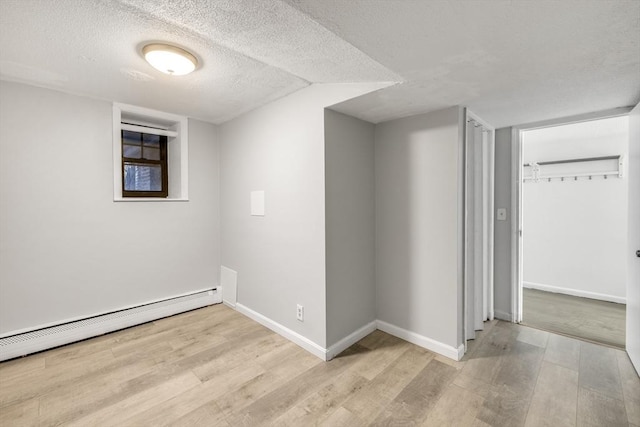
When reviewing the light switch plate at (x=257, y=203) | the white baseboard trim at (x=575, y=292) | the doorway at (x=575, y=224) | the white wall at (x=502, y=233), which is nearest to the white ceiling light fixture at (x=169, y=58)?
the light switch plate at (x=257, y=203)

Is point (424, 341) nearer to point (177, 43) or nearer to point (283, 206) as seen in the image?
point (283, 206)

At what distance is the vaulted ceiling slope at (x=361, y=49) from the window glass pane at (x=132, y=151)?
0.67 meters

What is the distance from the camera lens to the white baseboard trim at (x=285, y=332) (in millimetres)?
2335

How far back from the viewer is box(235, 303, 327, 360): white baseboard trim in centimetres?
234

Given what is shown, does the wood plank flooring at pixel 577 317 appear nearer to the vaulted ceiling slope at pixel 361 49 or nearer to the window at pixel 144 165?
the vaulted ceiling slope at pixel 361 49

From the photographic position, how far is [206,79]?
2.28m

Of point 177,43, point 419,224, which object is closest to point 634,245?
point 419,224

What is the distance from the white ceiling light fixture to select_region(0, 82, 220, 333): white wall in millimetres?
1388

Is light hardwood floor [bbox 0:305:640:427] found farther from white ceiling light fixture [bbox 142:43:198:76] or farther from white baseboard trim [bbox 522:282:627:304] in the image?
white ceiling light fixture [bbox 142:43:198:76]

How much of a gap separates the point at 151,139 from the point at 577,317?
5.42 metres

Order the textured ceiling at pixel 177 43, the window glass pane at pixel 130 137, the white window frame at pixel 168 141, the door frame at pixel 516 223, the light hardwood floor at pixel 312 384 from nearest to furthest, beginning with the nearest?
the textured ceiling at pixel 177 43, the light hardwood floor at pixel 312 384, the white window frame at pixel 168 141, the door frame at pixel 516 223, the window glass pane at pixel 130 137

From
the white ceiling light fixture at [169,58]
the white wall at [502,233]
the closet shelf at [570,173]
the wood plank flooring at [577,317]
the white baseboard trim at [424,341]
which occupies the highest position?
the white ceiling light fixture at [169,58]

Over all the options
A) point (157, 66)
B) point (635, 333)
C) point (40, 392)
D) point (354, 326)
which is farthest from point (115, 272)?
point (635, 333)

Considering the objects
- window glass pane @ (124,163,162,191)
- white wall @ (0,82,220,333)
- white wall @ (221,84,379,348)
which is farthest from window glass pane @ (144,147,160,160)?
white wall @ (221,84,379,348)
